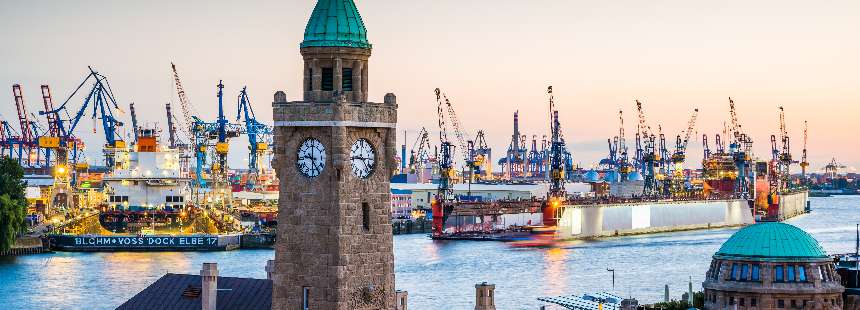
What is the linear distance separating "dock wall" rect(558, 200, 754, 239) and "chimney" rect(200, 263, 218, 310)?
123283 mm

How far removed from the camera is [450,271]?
9769 cm

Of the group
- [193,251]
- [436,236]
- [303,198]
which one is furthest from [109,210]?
[303,198]

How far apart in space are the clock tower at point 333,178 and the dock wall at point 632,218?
423 feet

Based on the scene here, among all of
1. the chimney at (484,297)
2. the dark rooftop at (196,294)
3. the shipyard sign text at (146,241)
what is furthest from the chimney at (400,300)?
the shipyard sign text at (146,241)

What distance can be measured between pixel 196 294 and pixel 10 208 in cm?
7166

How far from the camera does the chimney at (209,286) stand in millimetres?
35881

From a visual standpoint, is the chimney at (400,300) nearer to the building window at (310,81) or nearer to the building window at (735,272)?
the building window at (310,81)

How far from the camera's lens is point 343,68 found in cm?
3056

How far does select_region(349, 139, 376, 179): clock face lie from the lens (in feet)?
99.5

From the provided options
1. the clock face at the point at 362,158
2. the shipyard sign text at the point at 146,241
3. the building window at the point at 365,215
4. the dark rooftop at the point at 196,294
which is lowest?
the shipyard sign text at the point at 146,241

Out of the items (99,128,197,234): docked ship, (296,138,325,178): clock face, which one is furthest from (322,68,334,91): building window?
(99,128,197,234): docked ship

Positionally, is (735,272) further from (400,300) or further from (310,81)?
(310,81)

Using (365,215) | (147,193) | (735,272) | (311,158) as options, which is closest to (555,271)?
(147,193)

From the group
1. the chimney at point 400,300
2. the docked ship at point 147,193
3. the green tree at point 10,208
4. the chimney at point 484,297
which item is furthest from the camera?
the docked ship at point 147,193
